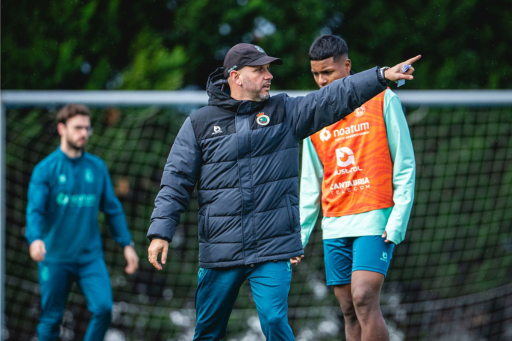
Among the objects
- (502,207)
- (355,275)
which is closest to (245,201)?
(355,275)

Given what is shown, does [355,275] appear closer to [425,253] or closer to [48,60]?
[425,253]

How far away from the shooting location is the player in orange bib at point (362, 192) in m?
3.59

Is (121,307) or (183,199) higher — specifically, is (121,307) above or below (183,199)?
below

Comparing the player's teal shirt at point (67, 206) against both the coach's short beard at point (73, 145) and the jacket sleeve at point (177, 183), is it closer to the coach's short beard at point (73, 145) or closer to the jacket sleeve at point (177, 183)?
the coach's short beard at point (73, 145)

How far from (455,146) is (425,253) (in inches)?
49.7

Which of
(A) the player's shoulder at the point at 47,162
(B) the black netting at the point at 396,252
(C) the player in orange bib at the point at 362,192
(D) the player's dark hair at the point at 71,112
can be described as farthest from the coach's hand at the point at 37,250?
(C) the player in orange bib at the point at 362,192

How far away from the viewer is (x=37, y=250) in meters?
4.94

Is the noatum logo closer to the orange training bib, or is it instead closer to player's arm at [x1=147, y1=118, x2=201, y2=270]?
the orange training bib

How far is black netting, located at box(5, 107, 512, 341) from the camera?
7199 mm

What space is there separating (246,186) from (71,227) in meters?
2.40

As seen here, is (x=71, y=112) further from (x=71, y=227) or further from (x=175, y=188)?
(x=175, y=188)

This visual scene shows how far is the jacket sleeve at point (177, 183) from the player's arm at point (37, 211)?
6.30 feet

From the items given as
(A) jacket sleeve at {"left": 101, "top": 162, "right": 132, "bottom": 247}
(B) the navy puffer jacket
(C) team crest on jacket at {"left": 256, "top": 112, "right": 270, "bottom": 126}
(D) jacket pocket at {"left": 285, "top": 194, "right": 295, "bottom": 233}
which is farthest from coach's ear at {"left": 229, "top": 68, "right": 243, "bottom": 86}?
(A) jacket sleeve at {"left": 101, "top": 162, "right": 132, "bottom": 247}

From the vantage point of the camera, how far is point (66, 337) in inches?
285
